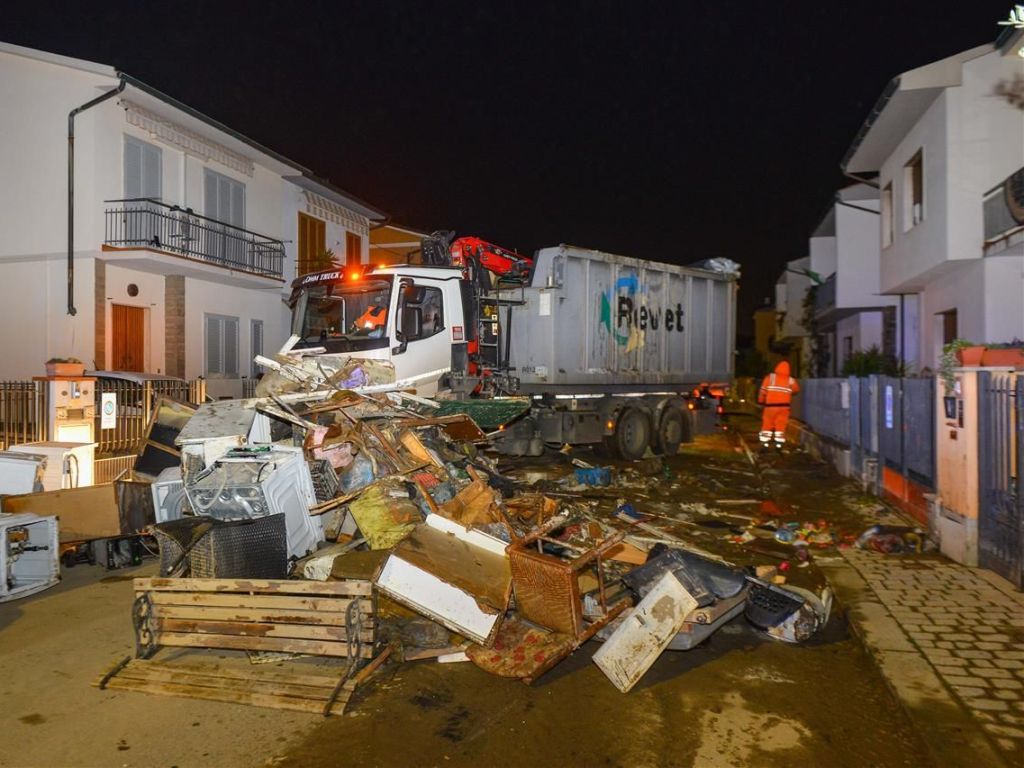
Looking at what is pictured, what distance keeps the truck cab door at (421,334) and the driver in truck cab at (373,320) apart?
203 millimetres

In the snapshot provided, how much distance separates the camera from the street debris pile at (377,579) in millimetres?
4328

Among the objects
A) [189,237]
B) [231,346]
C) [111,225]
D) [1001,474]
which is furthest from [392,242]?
[1001,474]

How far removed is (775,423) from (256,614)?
34.7 ft

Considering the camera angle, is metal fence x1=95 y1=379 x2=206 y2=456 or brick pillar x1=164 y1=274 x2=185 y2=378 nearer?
metal fence x1=95 y1=379 x2=206 y2=456

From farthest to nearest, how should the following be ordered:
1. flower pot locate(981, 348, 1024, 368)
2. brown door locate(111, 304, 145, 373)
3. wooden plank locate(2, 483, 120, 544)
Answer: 1. brown door locate(111, 304, 145, 373)
2. wooden plank locate(2, 483, 120, 544)
3. flower pot locate(981, 348, 1024, 368)

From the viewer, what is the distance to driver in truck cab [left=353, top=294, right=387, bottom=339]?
9711 millimetres

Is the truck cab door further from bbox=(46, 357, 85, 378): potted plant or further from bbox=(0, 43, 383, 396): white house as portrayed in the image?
bbox=(0, 43, 383, 396): white house

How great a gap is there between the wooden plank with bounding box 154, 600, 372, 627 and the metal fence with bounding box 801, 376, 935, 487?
20.0 ft

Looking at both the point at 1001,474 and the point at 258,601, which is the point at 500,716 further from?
the point at 1001,474

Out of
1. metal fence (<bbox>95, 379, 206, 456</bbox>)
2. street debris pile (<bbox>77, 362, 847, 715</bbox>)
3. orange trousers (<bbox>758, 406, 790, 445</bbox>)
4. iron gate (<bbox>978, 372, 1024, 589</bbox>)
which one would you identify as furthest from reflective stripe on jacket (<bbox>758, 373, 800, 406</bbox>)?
metal fence (<bbox>95, 379, 206, 456</bbox>)

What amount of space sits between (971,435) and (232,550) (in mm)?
5960

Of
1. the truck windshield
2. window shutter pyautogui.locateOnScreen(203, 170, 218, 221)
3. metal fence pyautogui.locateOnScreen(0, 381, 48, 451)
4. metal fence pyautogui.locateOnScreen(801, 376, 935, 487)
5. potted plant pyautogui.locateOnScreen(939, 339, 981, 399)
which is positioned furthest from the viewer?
window shutter pyautogui.locateOnScreen(203, 170, 218, 221)

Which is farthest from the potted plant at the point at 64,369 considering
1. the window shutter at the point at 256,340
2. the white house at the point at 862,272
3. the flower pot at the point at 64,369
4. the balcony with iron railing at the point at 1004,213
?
the white house at the point at 862,272

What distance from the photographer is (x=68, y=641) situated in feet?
16.6
